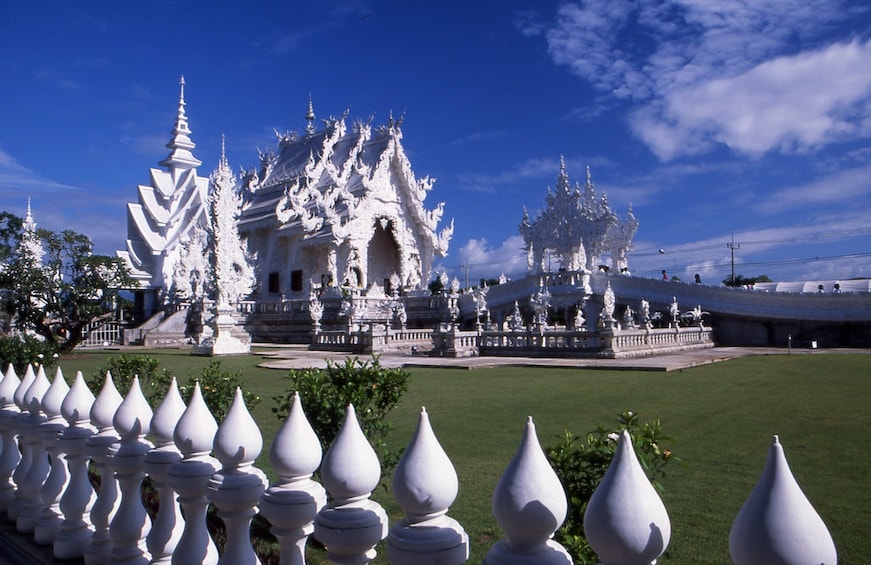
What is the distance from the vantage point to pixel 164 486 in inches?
118

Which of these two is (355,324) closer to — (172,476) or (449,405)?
(449,405)

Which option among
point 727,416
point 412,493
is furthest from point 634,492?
point 727,416

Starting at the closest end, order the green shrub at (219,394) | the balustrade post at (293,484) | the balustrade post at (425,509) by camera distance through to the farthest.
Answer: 1. the balustrade post at (425,509)
2. the balustrade post at (293,484)
3. the green shrub at (219,394)

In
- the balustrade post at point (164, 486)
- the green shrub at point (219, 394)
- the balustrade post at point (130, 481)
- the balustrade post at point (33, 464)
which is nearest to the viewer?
the balustrade post at point (164, 486)

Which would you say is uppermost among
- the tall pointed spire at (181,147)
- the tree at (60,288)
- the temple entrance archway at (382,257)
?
the tall pointed spire at (181,147)

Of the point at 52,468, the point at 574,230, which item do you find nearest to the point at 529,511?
the point at 52,468

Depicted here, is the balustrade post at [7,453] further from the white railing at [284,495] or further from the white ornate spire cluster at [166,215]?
the white ornate spire cluster at [166,215]

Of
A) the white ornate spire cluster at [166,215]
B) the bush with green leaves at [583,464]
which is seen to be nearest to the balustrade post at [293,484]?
the bush with green leaves at [583,464]

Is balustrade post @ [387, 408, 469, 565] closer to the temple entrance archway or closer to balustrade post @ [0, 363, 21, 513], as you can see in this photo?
balustrade post @ [0, 363, 21, 513]

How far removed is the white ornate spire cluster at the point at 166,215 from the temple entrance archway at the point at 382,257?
12143 millimetres

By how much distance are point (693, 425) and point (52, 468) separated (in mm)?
6328

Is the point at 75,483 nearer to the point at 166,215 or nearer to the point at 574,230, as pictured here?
the point at 574,230

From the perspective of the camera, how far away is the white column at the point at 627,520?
162 cm

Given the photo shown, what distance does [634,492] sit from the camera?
1.65 metres
